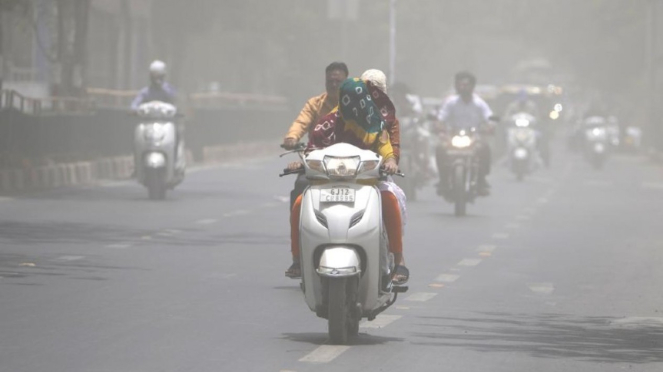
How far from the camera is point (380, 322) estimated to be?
11.3 metres

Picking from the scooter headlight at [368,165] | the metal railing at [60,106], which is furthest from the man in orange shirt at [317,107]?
the metal railing at [60,106]

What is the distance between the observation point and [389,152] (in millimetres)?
10773

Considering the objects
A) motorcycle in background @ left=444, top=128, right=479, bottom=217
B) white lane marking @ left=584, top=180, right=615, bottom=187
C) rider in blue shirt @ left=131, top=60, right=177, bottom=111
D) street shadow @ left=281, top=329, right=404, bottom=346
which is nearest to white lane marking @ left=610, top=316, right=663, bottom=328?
street shadow @ left=281, top=329, right=404, bottom=346

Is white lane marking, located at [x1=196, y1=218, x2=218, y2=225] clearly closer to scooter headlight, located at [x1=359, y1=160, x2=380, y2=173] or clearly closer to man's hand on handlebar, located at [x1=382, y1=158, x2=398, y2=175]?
man's hand on handlebar, located at [x1=382, y1=158, x2=398, y2=175]

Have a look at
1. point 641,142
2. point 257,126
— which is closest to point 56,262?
point 257,126

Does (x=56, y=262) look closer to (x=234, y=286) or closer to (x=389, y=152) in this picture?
(x=234, y=286)

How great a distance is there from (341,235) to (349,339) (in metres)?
0.68

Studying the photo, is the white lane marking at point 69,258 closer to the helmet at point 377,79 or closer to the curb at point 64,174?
the helmet at point 377,79

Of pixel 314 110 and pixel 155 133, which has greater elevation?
pixel 314 110

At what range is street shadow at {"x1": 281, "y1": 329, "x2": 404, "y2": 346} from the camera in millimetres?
10164

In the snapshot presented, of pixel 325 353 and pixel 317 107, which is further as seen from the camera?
pixel 317 107

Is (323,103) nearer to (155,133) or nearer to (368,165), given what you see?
(368,165)

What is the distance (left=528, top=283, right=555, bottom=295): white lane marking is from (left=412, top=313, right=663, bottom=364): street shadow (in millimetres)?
1650

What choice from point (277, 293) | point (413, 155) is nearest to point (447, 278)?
point (277, 293)
